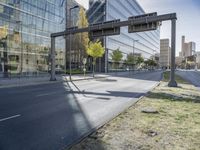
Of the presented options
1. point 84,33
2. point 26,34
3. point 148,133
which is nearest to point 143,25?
point 148,133

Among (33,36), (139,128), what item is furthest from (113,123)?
(33,36)

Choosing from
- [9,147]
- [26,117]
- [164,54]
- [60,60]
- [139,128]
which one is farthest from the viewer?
[164,54]

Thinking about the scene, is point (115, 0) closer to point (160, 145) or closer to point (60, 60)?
point (60, 60)

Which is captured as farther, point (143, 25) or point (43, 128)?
point (143, 25)

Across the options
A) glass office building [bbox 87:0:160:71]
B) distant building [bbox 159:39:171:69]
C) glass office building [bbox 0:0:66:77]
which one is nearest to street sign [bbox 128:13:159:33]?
glass office building [bbox 0:0:66:77]

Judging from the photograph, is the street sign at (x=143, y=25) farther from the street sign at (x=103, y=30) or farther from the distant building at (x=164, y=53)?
the distant building at (x=164, y=53)

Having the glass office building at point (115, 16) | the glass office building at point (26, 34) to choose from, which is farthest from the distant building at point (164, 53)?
the glass office building at point (26, 34)

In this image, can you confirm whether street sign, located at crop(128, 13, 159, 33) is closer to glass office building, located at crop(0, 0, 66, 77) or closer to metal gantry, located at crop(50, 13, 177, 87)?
metal gantry, located at crop(50, 13, 177, 87)

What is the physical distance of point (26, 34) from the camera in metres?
39.6

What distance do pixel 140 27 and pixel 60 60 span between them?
2825 centimetres

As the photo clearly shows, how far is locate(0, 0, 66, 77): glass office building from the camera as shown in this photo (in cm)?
3503

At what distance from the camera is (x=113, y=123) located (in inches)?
321

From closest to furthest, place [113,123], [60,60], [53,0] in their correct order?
[113,123] < [53,0] < [60,60]

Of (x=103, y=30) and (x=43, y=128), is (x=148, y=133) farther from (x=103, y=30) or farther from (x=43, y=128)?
(x=103, y=30)
